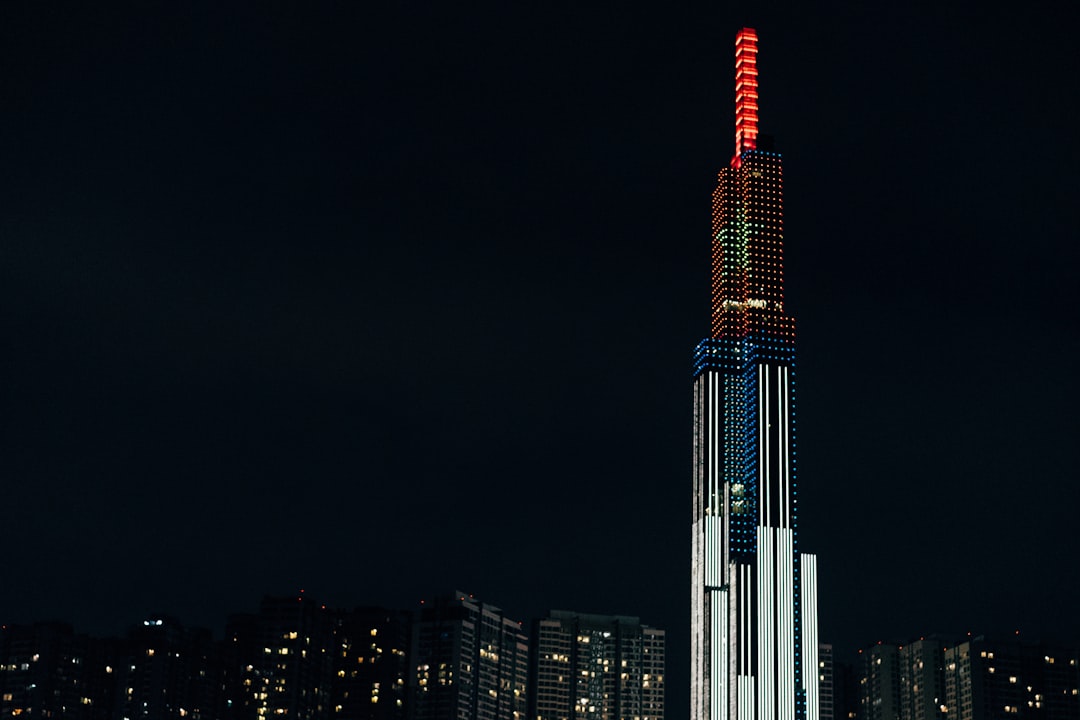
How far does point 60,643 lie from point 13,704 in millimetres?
7833

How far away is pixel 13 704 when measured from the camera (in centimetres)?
19050

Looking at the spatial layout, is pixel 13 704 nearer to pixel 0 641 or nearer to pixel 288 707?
pixel 0 641

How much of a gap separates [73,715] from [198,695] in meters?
14.7

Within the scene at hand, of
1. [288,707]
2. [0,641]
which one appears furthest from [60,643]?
[288,707]

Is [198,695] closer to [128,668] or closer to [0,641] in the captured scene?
[128,668]

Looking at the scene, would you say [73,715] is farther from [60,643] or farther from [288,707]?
[288,707]

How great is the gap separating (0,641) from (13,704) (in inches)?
299

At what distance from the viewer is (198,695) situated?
198000mm

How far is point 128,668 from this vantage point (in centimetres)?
19300

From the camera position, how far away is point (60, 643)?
7559 inches

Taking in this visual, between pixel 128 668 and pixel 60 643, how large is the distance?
7.61 metres

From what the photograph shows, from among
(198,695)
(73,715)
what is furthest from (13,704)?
(198,695)

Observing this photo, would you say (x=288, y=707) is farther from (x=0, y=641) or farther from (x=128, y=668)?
(x=0, y=641)

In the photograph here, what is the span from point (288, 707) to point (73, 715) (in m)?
23.5
